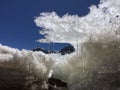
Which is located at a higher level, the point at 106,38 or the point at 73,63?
the point at 106,38

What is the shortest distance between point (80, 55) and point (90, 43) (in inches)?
13.4

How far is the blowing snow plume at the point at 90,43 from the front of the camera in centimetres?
465

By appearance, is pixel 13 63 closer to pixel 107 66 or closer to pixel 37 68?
pixel 37 68

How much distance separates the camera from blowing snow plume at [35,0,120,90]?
4.65 metres

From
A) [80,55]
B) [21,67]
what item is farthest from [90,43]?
[21,67]

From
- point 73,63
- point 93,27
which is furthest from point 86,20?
point 73,63

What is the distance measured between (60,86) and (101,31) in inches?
48.5

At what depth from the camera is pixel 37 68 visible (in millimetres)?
5125

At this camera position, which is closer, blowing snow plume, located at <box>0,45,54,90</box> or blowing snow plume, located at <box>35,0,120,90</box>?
blowing snow plume, located at <box>35,0,120,90</box>

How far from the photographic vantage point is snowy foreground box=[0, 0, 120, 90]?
4.67 metres

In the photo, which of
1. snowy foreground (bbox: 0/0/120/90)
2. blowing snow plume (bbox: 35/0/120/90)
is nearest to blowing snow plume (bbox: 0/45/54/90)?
snowy foreground (bbox: 0/0/120/90)

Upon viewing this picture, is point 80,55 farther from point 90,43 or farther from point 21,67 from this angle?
point 21,67

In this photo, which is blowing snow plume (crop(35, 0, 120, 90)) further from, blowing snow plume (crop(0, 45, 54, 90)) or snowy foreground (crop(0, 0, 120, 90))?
blowing snow plume (crop(0, 45, 54, 90))

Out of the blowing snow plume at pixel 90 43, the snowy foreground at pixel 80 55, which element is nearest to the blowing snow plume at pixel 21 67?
the snowy foreground at pixel 80 55
